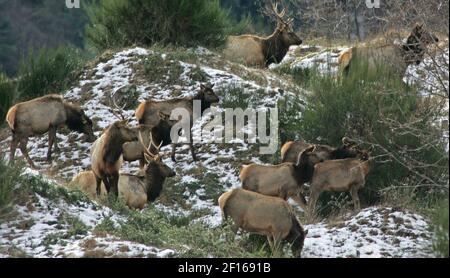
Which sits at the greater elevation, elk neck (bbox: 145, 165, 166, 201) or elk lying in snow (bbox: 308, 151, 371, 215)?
elk lying in snow (bbox: 308, 151, 371, 215)

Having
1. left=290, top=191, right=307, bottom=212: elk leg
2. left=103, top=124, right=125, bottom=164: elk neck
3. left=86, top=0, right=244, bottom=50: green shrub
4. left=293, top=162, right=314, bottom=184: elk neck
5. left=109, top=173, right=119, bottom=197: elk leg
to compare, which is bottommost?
left=290, top=191, right=307, bottom=212: elk leg

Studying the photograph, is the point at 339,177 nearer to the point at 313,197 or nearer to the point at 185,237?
the point at 313,197

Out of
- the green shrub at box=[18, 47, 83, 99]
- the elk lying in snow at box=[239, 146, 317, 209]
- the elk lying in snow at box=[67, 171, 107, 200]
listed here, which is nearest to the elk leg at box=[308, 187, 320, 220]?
the elk lying in snow at box=[239, 146, 317, 209]

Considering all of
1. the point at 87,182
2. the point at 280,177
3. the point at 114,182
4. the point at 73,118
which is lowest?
the point at 87,182

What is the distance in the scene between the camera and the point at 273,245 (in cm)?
1145

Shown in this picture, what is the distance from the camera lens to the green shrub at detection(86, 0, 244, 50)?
19.6 metres

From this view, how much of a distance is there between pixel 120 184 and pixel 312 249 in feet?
11.2

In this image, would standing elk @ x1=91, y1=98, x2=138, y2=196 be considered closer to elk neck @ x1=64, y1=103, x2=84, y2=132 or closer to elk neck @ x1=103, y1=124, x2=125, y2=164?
elk neck @ x1=103, y1=124, x2=125, y2=164

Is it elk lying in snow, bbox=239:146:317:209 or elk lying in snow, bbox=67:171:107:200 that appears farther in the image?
elk lying in snow, bbox=67:171:107:200

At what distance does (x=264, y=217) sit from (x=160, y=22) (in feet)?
29.0

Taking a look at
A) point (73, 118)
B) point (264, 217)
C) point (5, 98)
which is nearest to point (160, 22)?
point (5, 98)

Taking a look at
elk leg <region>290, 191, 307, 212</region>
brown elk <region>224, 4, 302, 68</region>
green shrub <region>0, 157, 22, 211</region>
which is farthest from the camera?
brown elk <region>224, 4, 302, 68</region>

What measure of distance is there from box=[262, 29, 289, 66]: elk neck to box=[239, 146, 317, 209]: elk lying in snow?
308 inches

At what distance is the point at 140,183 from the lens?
14.1 m
